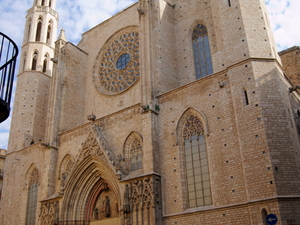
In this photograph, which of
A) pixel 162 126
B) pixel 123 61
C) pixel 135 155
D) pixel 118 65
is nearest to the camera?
pixel 162 126

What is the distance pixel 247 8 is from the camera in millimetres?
12688

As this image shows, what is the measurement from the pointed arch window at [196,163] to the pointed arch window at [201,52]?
3.22 m

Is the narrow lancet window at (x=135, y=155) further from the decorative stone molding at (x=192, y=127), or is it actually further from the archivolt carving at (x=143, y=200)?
the decorative stone molding at (x=192, y=127)

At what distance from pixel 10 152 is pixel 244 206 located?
1369cm

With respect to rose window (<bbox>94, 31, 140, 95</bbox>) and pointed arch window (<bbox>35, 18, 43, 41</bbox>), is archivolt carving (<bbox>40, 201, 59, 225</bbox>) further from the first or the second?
pointed arch window (<bbox>35, 18, 43, 41</bbox>)

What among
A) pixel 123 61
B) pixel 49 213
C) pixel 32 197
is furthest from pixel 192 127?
pixel 32 197

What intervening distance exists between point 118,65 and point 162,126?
6.32 meters

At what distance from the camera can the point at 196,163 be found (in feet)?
39.6

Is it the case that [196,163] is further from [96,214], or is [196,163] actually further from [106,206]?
[96,214]

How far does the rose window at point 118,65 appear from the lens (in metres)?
17.5

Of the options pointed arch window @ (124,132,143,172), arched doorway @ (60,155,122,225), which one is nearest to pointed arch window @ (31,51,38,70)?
arched doorway @ (60,155,122,225)

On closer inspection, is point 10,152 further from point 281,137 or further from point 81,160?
point 281,137

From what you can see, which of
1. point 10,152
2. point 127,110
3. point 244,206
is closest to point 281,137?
point 244,206

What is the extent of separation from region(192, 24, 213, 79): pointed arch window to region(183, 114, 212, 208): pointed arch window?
322cm
